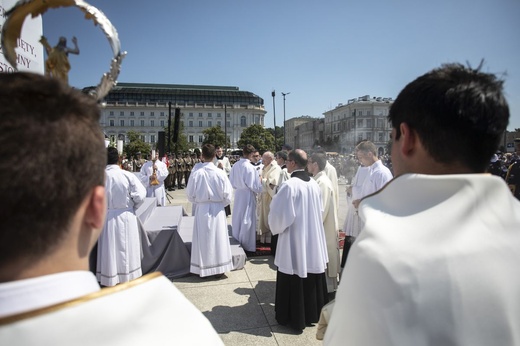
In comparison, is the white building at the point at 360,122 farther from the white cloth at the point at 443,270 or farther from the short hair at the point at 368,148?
the white cloth at the point at 443,270

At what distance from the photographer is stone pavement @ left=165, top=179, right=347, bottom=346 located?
12.1ft

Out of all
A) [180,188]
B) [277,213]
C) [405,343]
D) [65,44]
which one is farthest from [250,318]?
[180,188]

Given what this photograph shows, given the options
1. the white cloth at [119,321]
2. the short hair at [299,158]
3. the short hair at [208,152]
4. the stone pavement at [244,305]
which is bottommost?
the stone pavement at [244,305]

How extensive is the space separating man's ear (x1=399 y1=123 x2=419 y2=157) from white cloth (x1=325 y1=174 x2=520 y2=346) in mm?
145

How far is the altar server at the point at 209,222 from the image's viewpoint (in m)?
5.41

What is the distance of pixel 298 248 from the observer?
3.91 meters

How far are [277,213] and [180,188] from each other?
1717 centimetres

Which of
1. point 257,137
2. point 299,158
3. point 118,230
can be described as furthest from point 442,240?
point 257,137

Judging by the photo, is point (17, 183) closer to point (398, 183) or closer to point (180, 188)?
point (398, 183)

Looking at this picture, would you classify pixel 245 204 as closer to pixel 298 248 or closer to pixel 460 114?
pixel 298 248

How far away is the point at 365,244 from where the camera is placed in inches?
42.9

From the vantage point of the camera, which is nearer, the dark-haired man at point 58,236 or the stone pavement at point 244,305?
the dark-haired man at point 58,236

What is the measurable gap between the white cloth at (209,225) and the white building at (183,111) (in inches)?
3494

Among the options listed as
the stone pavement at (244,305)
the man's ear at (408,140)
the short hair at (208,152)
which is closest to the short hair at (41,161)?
the man's ear at (408,140)
